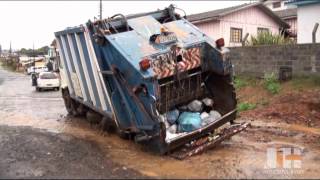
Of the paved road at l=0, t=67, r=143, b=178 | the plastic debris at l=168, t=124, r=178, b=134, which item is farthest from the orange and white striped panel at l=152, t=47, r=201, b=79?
the paved road at l=0, t=67, r=143, b=178

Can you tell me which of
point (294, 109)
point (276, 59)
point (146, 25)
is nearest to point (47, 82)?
point (276, 59)

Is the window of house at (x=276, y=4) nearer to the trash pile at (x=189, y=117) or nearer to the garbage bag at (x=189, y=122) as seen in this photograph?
the trash pile at (x=189, y=117)

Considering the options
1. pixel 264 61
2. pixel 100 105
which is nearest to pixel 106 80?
pixel 100 105

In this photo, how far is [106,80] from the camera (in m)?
9.36

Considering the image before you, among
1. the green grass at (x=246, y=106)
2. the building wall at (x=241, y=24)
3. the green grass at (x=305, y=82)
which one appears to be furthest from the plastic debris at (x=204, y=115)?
the building wall at (x=241, y=24)

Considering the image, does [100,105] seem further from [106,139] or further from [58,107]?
[58,107]

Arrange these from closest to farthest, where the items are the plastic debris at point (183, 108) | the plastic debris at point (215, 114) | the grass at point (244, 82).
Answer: the plastic debris at point (215, 114)
the plastic debris at point (183, 108)
the grass at point (244, 82)

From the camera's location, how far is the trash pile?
868 cm

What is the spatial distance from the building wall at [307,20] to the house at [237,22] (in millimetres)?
6939

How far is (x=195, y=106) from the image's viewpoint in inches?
365

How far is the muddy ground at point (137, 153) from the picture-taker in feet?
23.8

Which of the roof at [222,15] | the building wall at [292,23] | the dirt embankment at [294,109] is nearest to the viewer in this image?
the dirt embankment at [294,109]

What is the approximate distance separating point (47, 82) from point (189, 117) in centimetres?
2206

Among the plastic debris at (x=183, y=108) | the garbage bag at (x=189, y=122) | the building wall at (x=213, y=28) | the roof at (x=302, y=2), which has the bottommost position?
the garbage bag at (x=189, y=122)
